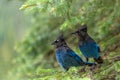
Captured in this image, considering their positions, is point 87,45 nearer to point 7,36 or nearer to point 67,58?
point 67,58

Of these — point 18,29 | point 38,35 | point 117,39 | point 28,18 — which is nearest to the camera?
point 117,39

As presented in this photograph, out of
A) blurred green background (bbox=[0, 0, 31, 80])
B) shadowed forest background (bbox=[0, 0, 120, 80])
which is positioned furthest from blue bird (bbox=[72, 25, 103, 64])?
blurred green background (bbox=[0, 0, 31, 80])

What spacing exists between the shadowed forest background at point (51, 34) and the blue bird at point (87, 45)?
10 cm

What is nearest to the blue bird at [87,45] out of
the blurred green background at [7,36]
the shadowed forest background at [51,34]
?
the shadowed forest background at [51,34]

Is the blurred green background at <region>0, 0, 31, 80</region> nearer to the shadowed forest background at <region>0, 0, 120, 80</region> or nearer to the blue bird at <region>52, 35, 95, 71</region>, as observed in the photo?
the shadowed forest background at <region>0, 0, 120, 80</region>

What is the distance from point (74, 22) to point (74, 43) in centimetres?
163

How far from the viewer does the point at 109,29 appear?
457 centimetres

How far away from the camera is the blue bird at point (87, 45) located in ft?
11.9

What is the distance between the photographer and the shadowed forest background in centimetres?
341

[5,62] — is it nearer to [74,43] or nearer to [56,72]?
[74,43]

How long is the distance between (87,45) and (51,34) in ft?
8.86

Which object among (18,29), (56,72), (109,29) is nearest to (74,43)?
(109,29)

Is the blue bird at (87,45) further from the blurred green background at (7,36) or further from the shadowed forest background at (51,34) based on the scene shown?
the blurred green background at (7,36)

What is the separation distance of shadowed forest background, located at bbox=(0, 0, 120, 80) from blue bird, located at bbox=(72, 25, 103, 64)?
0.32ft
